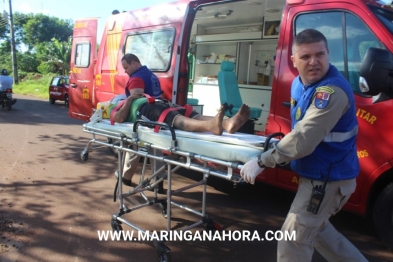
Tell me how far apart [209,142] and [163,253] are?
1074 millimetres

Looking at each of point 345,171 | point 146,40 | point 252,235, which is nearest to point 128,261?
point 252,235

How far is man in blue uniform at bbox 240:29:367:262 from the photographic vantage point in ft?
6.85

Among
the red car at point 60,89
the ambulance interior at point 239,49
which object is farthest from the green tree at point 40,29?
the ambulance interior at point 239,49

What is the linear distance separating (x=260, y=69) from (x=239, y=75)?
0.51 metres

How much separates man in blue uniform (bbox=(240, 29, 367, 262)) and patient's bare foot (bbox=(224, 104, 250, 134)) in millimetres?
628

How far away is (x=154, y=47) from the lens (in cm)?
563

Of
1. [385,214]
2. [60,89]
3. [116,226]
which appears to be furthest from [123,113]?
[60,89]

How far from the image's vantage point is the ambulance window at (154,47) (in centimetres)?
535

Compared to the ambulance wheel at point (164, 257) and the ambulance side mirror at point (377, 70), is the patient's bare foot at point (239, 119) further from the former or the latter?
the ambulance wheel at point (164, 257)

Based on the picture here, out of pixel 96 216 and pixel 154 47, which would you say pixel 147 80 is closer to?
pixel 154 47

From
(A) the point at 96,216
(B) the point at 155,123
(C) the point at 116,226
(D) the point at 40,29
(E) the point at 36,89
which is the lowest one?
(A) the point at 96,216

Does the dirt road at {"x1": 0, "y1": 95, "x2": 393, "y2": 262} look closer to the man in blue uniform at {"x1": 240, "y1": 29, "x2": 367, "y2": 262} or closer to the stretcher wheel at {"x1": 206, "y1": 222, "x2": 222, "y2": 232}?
the stretcher wheel at {"x1": 206, "y1": 222, "x2": 222, "y2": 232}

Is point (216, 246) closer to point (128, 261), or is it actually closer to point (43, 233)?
point (128, 261)

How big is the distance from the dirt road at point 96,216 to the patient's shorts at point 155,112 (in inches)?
47.1
